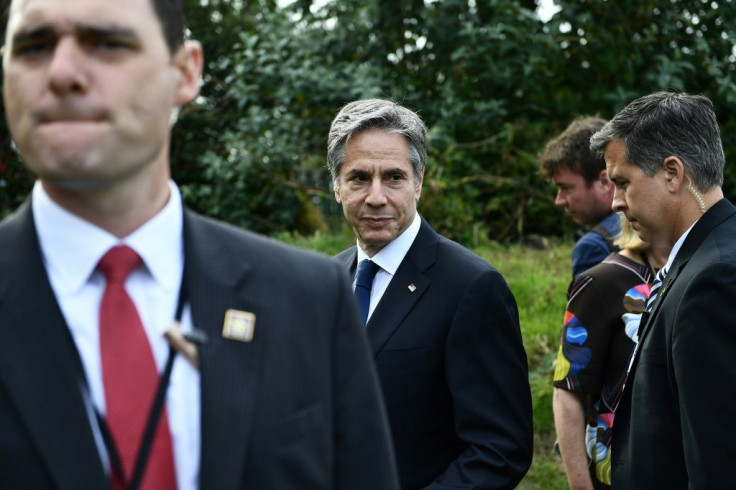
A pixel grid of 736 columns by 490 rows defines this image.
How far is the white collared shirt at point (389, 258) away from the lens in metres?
3.57

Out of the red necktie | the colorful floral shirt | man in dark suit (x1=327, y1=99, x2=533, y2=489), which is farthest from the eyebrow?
the colorful floral shirt

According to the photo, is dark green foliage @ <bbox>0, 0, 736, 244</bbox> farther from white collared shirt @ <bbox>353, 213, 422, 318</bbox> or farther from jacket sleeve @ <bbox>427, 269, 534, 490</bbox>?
jacket sleeve @ <bbox>427, 269, 534, 490</bbox>

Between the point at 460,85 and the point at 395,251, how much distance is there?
5847 millimetres

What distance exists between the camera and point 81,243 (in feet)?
5.72

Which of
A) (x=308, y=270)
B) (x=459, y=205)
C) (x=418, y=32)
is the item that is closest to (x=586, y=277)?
(x=308, y=270)

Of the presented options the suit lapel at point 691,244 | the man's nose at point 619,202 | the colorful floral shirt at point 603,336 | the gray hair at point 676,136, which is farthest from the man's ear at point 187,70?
the colorful floral shirt at point 603,336

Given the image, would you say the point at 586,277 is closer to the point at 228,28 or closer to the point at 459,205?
the point at 459,205

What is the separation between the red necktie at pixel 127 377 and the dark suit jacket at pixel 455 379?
1670 mm

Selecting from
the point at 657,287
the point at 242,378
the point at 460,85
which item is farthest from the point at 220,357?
the point at 460,85

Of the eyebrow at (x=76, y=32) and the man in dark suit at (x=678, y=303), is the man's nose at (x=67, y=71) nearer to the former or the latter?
the eyebrow at (x=76, y=32)

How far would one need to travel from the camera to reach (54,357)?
65.3 inches

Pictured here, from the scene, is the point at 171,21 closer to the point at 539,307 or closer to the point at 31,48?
the point at 31,48

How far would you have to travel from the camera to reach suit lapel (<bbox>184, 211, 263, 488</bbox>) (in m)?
1.69

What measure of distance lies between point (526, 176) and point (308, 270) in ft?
24.1
